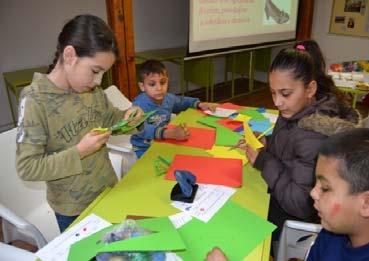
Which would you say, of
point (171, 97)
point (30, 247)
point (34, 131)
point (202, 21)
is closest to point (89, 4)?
point (202, 21)

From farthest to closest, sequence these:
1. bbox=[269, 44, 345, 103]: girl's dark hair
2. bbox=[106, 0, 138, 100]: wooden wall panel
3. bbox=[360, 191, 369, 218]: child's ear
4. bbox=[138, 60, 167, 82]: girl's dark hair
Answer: bbox=[106, 0, 138, 100]: wooden wall panel → bbox=[138, 60, 167, 82]: girl's dark hair → bbox=[269, 44, 345, 103]: girl's dark hair → bbox=[360, 191, 369, 218]: child's ear

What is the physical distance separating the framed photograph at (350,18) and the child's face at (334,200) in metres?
4.36

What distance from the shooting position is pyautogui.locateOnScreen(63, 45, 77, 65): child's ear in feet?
3.60

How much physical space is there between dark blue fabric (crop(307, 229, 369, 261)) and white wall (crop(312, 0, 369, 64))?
429 cm

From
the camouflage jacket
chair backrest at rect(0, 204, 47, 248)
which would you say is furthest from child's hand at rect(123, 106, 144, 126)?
chair backrest at rect(0, 204, 47, 248)

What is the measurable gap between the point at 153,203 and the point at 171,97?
1033 mm

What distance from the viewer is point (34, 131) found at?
1.07m

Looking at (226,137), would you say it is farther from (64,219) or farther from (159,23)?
(159,23)

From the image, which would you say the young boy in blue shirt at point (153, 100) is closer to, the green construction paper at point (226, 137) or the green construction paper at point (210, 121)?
the green construction paper at point (210, 121)

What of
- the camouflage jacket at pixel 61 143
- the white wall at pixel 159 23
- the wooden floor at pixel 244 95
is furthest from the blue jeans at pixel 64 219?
the wooden floor at pixel 244 95

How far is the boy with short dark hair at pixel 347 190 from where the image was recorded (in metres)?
0.76

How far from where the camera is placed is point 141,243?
32.2 inches

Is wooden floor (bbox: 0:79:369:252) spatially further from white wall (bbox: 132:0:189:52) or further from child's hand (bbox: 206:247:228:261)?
child's hand (bbox: 206:247:228:261)

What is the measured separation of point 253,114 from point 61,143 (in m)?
1.22
